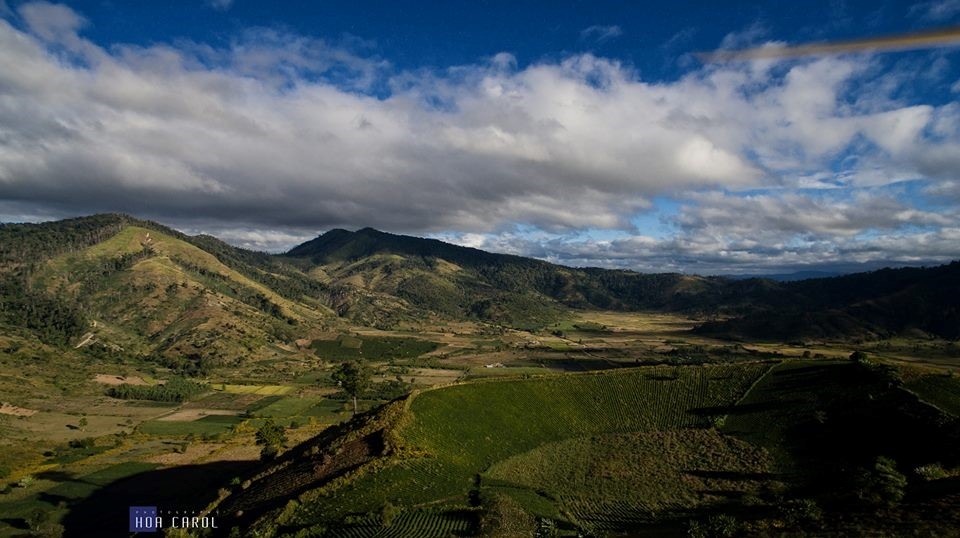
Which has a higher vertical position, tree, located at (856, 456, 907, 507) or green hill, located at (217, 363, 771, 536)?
tree, located at (856, 456, 907, 507)

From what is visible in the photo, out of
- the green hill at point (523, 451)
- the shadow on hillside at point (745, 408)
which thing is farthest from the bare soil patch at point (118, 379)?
the shadow on hillside at point (745, 408)

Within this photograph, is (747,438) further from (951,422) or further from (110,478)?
(110,478)

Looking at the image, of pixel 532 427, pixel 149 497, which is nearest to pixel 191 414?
pixel 149 497

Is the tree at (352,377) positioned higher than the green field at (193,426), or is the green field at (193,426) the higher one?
the tree at (352,377)

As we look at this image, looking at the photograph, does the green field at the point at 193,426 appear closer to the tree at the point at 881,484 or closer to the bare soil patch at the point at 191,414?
the bare soil patch at the point at 191,414

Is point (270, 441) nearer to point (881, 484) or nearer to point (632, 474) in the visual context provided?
point (632, 474)

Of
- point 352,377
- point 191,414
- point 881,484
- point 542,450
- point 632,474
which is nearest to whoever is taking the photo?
point 881,484

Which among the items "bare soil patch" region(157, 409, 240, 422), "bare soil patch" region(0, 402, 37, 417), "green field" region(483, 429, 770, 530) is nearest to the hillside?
"green field" region(483, 429, 770, 530)

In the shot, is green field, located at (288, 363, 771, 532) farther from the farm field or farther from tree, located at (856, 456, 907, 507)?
tree, located at (856, 456, 907, 507)

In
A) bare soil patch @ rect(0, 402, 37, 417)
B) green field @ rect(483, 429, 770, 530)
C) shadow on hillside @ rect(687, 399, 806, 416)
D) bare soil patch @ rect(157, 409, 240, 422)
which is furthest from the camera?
bare soil patch @ rect(157, 409, 240, 422)

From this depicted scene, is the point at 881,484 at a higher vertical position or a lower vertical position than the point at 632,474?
higher
